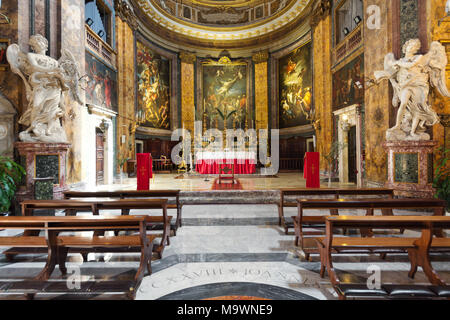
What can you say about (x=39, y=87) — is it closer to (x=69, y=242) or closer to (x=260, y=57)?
(x=69, y=242)

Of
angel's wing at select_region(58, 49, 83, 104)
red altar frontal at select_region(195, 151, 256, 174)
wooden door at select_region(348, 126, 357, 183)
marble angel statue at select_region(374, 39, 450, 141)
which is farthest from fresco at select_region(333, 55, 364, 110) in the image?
angel's wing at select_region(58, 49, 83, 104)

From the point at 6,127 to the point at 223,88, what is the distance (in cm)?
1196

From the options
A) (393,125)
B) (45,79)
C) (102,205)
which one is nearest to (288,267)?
(102,205)

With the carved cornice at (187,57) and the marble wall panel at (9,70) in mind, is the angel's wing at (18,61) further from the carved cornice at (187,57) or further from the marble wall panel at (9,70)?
the carved cornice at (187,57)

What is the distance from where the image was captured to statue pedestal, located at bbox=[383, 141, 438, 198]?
5.54 meters

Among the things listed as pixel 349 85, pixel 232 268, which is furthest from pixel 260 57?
pixel 232 268

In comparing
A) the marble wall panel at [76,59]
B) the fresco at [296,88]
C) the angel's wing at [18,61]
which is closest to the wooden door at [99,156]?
the marble wall panel at [76,59]

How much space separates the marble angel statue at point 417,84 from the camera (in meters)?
5.49

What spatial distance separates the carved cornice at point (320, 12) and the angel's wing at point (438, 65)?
20.5 ft

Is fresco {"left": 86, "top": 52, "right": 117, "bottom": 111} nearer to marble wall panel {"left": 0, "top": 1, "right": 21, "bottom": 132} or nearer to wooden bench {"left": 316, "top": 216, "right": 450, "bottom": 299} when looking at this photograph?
marble wall panel {"left": 0, "top": 1, "right": 21, "bottom": 132}

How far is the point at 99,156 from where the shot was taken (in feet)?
30.1

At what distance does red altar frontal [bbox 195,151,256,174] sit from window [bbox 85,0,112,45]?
6299 mm
